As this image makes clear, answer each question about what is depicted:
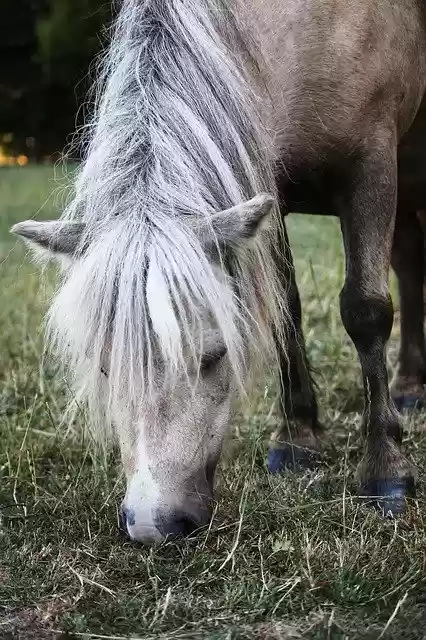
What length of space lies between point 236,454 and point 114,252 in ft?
3.19

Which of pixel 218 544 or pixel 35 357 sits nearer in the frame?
pixel 218 544

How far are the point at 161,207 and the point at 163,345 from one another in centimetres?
30

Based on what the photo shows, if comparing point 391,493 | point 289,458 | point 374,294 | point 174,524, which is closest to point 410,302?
point 289,458

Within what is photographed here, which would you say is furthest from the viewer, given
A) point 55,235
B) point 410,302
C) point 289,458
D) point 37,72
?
point 37,72

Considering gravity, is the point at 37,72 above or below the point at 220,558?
above

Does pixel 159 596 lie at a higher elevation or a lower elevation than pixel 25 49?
lower

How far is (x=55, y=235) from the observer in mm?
1943

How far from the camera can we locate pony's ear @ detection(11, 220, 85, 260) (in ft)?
6.38

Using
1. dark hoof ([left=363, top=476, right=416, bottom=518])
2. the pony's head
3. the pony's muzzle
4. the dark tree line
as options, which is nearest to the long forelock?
the pony's head

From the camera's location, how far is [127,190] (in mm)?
1901

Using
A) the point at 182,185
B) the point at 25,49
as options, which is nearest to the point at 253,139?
the point at 182,185

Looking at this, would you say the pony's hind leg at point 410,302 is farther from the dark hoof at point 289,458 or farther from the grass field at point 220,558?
the dark hoof at point 289,458

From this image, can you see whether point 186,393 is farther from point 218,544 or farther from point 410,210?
point 410,210

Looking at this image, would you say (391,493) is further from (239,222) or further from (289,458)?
(239,222)
